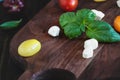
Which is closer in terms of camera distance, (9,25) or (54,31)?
(54,31)

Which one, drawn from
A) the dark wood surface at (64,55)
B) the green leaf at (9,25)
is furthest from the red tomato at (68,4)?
the green leaf at (9,25)

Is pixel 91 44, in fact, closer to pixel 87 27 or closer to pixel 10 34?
pixel 87 27

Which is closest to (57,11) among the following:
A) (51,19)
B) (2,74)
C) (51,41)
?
(51,19)

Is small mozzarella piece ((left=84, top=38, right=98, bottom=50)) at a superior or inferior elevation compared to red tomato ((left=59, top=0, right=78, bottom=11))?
inferior

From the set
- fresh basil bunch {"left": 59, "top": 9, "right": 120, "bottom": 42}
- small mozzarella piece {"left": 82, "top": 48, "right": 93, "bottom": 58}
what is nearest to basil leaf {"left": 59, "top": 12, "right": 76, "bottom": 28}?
fresh basil bunch {"left": 59, "top": 9, "right": 120, "bottom": 42}

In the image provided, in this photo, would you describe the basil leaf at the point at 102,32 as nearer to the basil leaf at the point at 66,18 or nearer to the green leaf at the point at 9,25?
the basil leaf at the point at 66,18

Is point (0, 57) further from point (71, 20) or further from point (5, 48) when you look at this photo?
point (71, 20)

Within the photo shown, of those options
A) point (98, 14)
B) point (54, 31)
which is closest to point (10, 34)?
point (54, 31)

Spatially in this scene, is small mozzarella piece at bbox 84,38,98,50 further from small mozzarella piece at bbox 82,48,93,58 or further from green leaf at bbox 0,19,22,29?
green leaf at bbox 0,19,22,29
